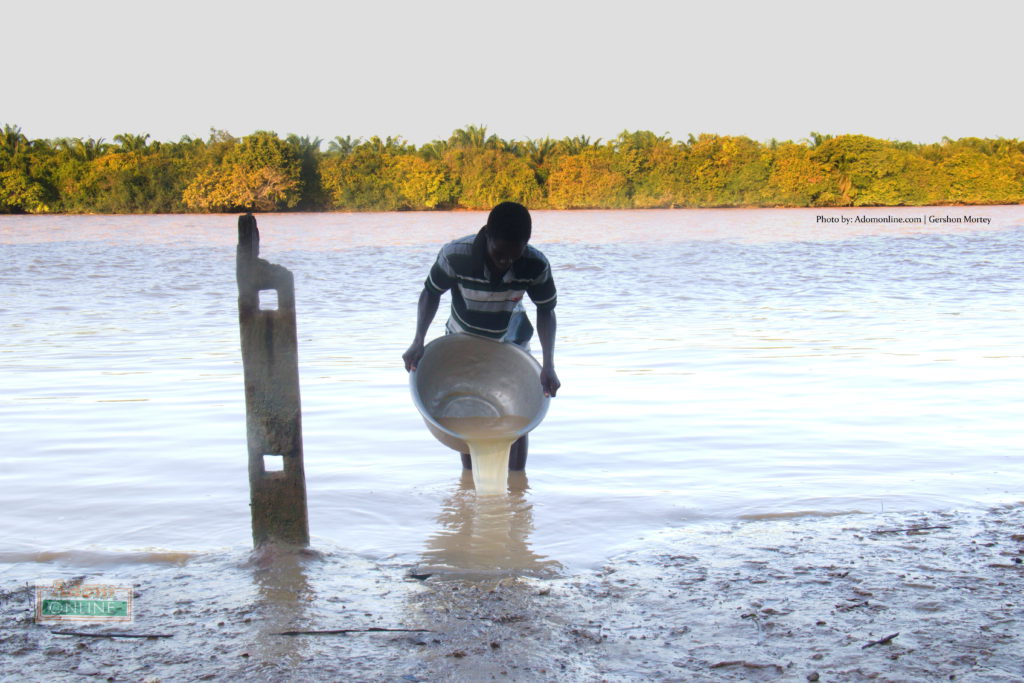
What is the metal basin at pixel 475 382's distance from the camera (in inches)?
192

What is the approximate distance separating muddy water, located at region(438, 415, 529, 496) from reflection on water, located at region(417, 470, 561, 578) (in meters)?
0.14

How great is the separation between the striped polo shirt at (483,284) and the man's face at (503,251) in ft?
0.31

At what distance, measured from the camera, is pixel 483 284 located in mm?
4883

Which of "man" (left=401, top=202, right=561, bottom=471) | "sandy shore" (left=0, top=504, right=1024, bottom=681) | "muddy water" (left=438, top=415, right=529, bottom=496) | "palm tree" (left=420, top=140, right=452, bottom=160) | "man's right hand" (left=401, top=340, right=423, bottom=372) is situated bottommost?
"sandy shore" (left=0, top=504, right=1024, bottom=681)

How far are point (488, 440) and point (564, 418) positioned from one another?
2.49 metres

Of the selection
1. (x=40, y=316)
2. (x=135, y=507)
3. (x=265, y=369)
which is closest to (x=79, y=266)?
(x=40, y=316)

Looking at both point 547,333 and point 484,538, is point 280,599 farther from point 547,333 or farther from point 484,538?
point 547,333

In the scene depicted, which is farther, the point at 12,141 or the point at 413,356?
the point at 12,141

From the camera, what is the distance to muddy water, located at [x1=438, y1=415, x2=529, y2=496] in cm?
494

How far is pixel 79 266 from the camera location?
77.4ft

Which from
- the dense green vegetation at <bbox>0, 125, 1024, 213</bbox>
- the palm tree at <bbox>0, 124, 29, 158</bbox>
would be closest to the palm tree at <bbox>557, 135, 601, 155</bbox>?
the dense green vegetation at <bbox>0, 125, 1024, 213</bbox>

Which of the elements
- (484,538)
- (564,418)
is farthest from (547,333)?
(564,418)

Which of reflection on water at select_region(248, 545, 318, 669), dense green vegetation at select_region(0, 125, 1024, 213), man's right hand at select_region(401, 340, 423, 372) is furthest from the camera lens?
dense green vegetation at select_region(0, 125, 1024, 213)

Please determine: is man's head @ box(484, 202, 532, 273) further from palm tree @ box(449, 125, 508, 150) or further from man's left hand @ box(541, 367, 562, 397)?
palm tree @ box(449, 125, 508, 150)
